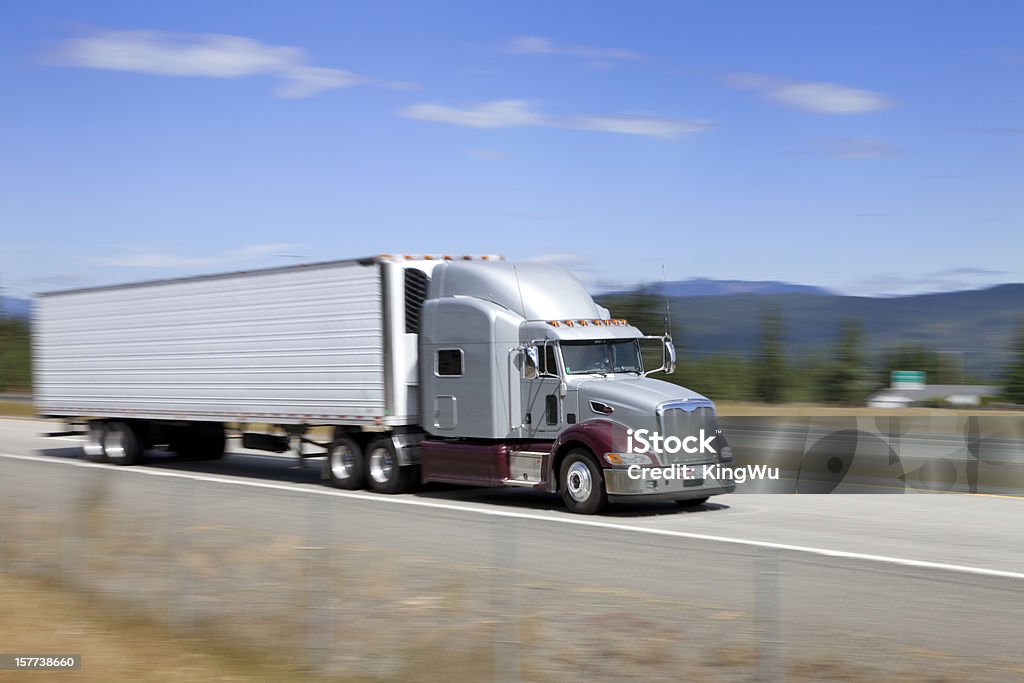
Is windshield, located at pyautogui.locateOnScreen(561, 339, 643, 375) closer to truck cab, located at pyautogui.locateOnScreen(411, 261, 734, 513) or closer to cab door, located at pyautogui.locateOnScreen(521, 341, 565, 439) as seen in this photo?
truck cab, located at pyautogui.locateOnScreen(411, 261, 734, 513)

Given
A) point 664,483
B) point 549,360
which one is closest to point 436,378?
point 549,360

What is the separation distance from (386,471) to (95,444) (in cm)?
1041

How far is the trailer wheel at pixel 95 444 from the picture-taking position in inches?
1055

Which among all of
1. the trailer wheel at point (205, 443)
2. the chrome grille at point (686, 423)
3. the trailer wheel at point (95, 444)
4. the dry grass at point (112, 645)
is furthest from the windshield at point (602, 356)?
the trailer wheel at point (95, 444)

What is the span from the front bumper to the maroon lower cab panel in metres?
2.02

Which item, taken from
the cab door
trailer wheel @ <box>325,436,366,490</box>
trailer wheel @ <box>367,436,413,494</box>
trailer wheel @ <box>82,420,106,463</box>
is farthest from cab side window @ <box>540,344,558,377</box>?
trailer wheel @ <box>82,420,106,463</box>

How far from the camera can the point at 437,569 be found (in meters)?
7.73

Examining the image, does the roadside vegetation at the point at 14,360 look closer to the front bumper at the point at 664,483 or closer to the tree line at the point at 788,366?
the tree line at the point at 788,366

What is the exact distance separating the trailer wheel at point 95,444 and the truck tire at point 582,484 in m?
13.9

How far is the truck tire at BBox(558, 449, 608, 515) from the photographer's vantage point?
1652cm

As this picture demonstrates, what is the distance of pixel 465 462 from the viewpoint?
723 inches

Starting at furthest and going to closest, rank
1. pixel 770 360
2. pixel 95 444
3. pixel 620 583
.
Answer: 1. pixel 770 360
2. pixel 95 444
3. pixel 620 583

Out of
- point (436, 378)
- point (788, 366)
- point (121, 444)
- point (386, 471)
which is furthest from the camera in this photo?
point (788, 366)

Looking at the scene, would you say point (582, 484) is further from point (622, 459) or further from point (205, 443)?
point (205, 443)
